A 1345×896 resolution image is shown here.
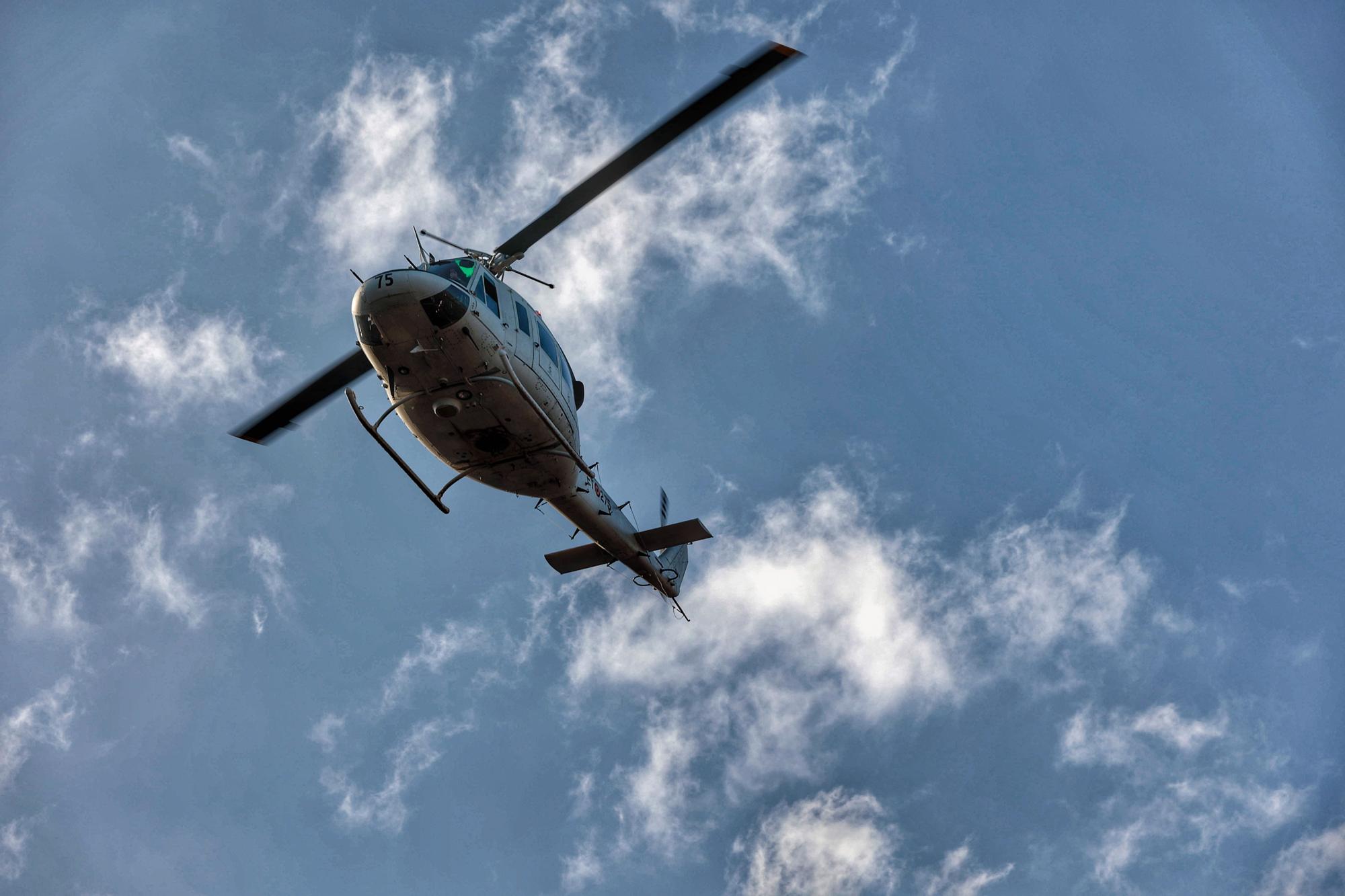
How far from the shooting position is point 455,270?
61.6 feet

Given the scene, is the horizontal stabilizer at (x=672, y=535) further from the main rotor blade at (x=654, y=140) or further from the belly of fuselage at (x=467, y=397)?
the main rotor blade at (x=654, y=140)

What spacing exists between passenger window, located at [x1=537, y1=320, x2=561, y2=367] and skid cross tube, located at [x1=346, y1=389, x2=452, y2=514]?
359 centimetres

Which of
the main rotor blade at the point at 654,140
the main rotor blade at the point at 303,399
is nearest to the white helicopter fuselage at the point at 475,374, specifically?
the main rotor blade at the point at 654,140

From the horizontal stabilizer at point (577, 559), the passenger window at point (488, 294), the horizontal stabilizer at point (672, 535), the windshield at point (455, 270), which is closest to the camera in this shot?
the windshield at point (455, 270)

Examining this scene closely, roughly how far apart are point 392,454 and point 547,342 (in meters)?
4.13

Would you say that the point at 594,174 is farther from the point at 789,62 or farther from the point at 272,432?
the point at 272,432

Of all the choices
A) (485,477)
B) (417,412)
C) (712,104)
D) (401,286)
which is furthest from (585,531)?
(712,104)

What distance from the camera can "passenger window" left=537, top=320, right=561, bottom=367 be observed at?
20812mm

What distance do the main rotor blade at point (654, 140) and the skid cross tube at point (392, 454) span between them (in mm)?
4563

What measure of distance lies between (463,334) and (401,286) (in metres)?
1.36

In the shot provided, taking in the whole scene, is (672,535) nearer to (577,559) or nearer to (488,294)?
(577,559)

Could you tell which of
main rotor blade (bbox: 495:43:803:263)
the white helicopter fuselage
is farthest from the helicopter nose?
main rotor blade (bbox: 495:43:803:263)

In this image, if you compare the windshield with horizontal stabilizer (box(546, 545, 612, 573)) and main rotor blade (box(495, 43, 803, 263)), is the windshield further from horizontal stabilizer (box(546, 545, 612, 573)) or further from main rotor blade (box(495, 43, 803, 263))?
horizontal stabilizer (box(546, 545, 612, 573))

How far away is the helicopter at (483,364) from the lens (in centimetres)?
1762
